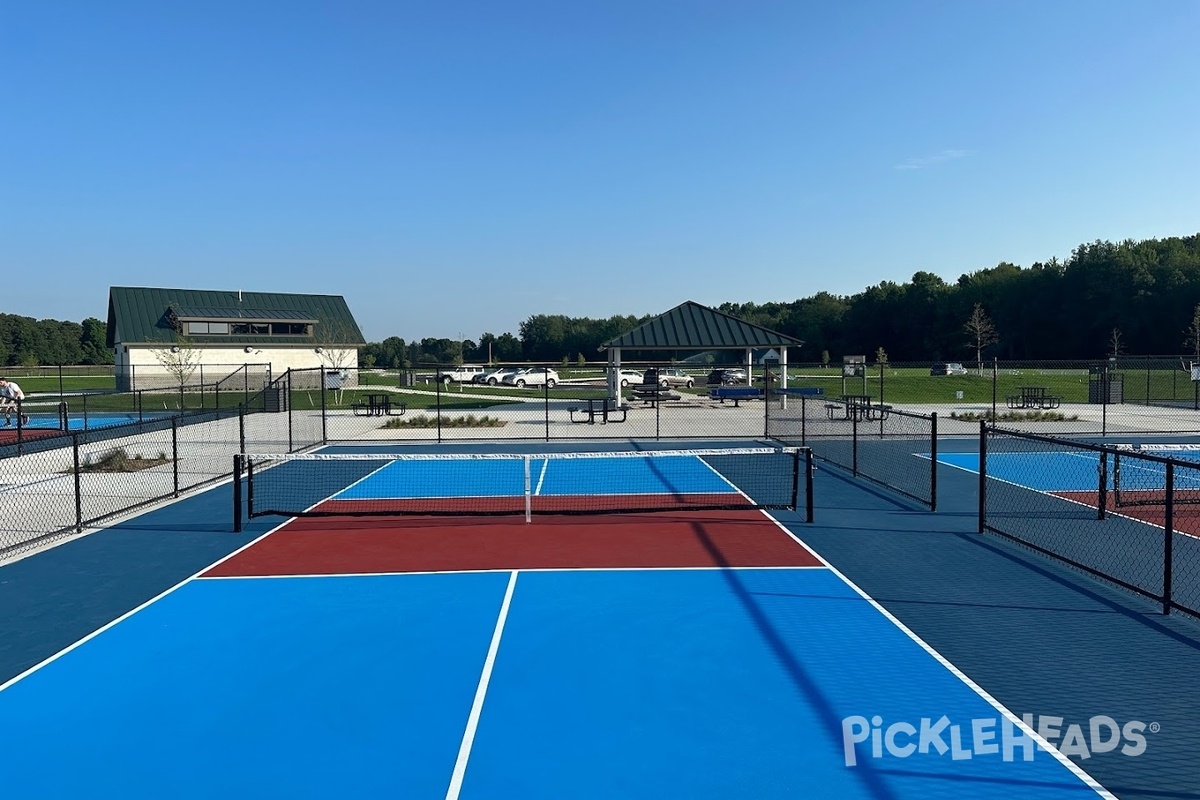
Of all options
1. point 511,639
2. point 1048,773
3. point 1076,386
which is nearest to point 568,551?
point 511,639

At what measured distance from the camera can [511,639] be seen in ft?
24.5

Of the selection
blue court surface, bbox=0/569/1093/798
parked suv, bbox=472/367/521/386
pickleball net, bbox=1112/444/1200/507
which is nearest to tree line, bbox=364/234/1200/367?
parked suv, bbox=472/367/521/386

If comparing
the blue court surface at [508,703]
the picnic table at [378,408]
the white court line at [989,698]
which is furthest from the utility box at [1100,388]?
the blue court surface at [508,703]

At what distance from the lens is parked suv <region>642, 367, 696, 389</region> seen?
47441mm

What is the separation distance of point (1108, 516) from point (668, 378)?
44.4 meters

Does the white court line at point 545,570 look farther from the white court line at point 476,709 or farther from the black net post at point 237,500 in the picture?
the black net post at point 237,500

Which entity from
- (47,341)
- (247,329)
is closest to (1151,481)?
(247,329)

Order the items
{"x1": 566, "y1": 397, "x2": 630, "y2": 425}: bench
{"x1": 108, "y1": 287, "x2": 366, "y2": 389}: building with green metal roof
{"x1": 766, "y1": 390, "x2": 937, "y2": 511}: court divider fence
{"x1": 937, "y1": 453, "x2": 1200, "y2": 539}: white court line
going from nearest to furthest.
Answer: {"x1": 937, "y1": 453, "x2": 1200, "y2": 539}: white court line < {"x1": 766, "y1": 390, "x2": 937, "y2": 511}: court divider fence < {"x1": 566, "y1": 397, "x2": 630, "y2": 425}: bench < {"x1": 108, "y1": 287, "x2": 366, "y2": 389}: building with green metal roof

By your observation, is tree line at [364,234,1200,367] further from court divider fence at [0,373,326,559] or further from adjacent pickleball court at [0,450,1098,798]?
adjacent pickleball court at [0,450,1098,798]

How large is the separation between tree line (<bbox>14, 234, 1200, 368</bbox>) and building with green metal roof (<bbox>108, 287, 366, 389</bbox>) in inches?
259

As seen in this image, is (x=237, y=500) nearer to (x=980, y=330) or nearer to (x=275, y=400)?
(x=275, y=400)

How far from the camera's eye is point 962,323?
3848 inches

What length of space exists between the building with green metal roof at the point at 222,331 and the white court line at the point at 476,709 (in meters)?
47.5

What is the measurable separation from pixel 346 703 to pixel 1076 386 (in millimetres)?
54185
